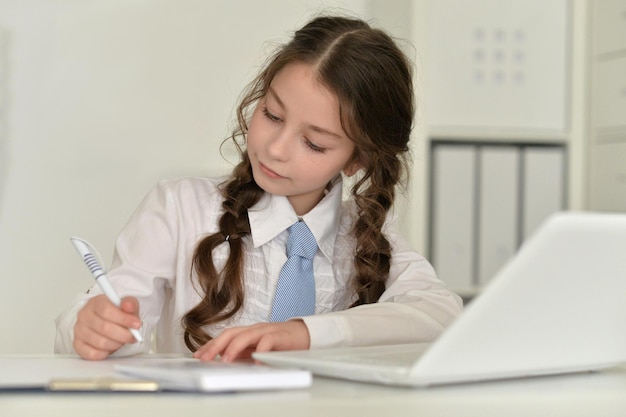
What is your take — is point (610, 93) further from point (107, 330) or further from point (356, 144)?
point (107, 330)

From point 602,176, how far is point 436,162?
537 millimetres

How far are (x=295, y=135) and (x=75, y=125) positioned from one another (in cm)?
171

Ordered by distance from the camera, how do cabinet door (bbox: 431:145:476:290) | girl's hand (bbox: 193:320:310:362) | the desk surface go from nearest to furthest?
the desk surface
girl's hand (bbox: 193:320:310:362)
cabinet door (bbox: 431:145:476:290)

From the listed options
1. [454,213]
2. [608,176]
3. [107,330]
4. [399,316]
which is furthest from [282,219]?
[608,176]

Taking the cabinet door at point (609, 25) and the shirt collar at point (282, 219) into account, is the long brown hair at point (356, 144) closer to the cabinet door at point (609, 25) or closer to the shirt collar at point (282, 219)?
the shirt collar at point (282, 219)

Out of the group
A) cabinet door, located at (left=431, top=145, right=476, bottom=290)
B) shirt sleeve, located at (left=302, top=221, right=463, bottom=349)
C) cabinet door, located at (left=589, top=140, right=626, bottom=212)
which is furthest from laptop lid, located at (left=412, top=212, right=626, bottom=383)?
cabinet door, located at (left=589, top=140, right=626, bottom=212)

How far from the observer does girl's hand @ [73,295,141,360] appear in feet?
3.51

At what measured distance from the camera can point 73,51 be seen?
3.00 metres

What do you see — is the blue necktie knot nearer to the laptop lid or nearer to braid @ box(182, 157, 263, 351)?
braid @ box(182, 157, 263, 351)

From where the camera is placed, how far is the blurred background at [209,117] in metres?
2.96

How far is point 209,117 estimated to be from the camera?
3.06 metres

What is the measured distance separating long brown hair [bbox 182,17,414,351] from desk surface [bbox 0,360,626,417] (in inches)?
30.3

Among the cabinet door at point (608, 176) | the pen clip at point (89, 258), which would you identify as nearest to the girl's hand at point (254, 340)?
the pen clip at point (89, 258)

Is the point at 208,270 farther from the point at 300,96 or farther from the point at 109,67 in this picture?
the point at 109,67
